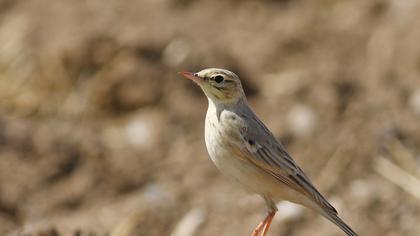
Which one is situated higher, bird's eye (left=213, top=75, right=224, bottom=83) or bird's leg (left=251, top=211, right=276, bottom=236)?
bird's eye (left=213, top=75, right=224, bottom=83)

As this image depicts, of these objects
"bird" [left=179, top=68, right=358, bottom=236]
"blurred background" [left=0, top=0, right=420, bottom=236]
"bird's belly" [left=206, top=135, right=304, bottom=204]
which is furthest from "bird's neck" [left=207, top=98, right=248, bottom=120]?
"blurred background" [left=0, top=0, right=420, bottom=236]

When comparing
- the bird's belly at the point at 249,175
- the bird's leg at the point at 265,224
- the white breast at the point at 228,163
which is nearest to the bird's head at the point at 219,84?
the white breast at the point at 228,163

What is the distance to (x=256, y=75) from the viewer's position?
11.1 meters

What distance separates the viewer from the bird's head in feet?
23.0

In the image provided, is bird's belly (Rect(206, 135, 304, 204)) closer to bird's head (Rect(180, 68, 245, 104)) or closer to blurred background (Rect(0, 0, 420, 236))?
bird's head (Rect(180, 68, 245, 104))

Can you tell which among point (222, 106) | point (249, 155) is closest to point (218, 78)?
point (222, 106)

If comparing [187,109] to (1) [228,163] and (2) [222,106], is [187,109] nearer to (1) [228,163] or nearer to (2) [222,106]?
(2) [222,106]

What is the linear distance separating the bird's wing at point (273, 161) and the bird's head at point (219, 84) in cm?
27

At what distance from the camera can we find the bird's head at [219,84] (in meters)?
7.00

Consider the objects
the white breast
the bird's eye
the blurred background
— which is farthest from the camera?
the blurred background

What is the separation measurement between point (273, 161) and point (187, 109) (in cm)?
368

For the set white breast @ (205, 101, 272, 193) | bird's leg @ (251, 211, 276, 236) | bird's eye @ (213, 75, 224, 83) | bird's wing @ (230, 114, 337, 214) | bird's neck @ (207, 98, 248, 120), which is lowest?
bird's leg @ (251, 211, 276, 236)

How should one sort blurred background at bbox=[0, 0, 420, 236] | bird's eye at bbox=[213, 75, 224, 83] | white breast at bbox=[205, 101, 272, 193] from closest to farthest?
white breast at bbox=[205, 101, 272, 193] < bird's eye at bbox=[213, 75, 224, 83] < blurred background at bbox=[0, 0, 420, 236]

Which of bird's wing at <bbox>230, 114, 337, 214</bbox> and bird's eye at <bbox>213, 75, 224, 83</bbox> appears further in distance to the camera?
bird's eye at <bbox>213, 75, 224, 83</bbox>
